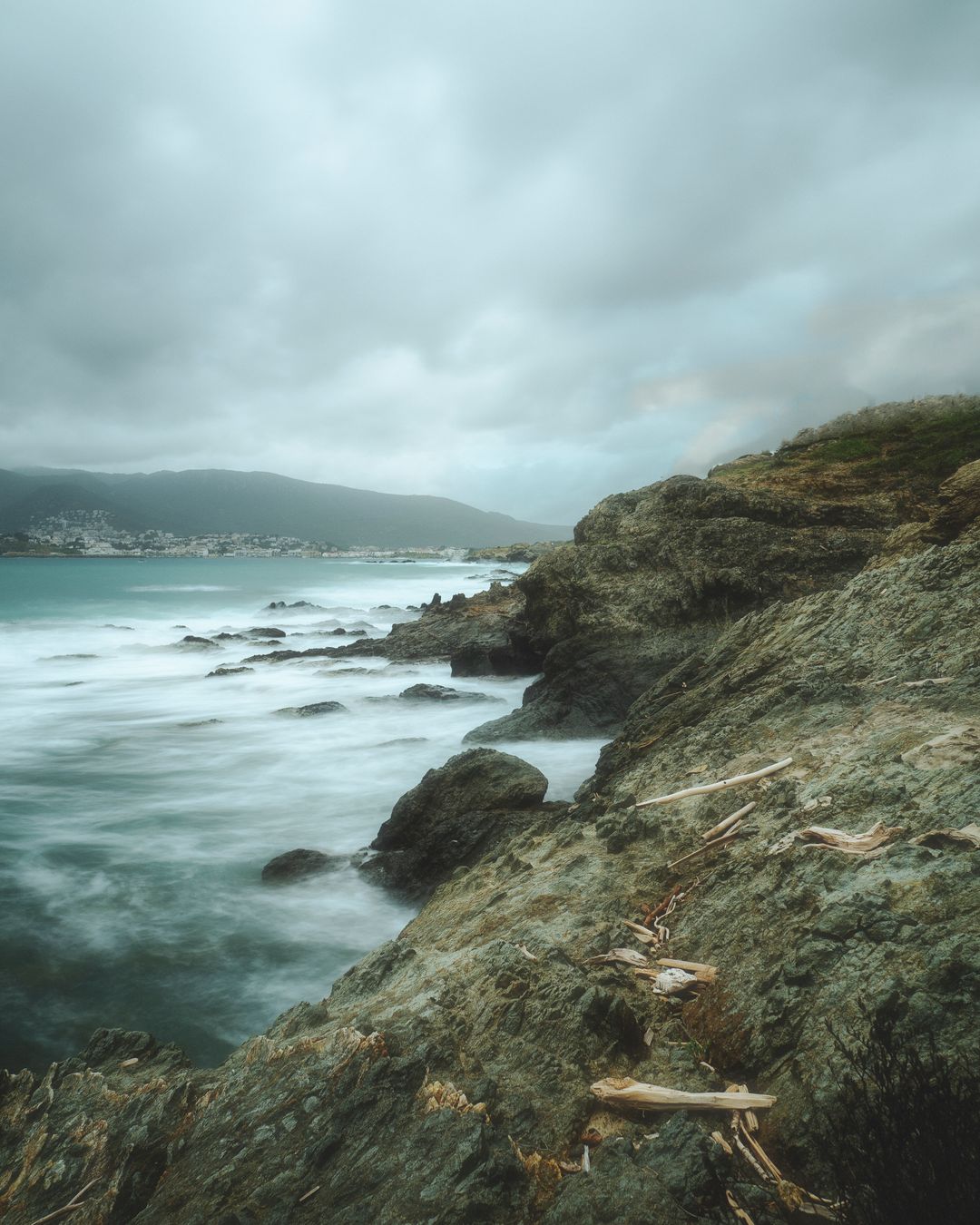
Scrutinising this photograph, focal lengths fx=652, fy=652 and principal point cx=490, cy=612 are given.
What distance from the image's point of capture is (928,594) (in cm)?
691

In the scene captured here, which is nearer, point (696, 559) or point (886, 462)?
point (696, 559)

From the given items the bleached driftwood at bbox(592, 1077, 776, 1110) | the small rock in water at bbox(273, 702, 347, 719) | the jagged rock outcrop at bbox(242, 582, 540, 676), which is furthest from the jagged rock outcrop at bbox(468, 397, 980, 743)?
the bleached driftwood at bbox(592, 1077, 776, 1110)

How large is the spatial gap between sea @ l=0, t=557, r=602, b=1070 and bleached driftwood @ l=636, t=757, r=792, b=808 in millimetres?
4436

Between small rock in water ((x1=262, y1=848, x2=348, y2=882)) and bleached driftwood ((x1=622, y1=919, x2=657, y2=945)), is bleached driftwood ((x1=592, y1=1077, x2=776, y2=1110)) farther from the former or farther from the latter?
small rock in water ((x1=262, y1=848, x2=348, y2=882))

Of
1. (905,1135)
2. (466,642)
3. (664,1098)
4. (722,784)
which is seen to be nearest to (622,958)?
(664,1098)

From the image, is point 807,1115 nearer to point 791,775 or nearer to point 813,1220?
point 813,1220

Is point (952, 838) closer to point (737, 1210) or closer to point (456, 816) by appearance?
point (737, 1210)

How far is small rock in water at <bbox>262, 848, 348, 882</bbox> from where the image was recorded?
9867 millimetres

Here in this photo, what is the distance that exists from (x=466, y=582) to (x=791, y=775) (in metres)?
81.3

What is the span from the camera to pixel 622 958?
150 inches

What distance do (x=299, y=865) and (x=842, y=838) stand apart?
325 inches

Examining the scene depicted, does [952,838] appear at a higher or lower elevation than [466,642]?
higher

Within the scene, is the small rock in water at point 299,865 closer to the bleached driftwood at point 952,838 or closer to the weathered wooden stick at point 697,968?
the weathered wooden stick at point 697,968

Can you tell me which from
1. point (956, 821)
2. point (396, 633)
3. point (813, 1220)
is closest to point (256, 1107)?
point (813, 1220)
